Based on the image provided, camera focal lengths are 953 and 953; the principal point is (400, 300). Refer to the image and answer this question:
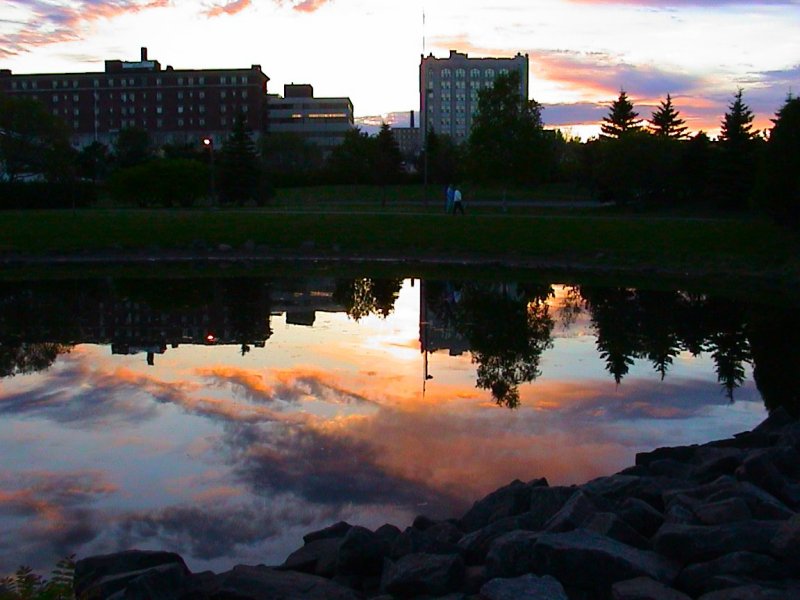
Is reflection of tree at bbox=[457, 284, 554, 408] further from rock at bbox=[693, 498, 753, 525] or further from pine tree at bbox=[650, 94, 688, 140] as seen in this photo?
pine tree at bbox=[650, 94, 688, 140]

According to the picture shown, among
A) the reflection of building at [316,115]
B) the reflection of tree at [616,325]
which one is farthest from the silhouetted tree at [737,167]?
the reflection of building at [316,115]

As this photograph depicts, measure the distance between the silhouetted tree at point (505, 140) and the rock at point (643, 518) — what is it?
54.1 m

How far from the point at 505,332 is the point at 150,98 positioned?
144 meters

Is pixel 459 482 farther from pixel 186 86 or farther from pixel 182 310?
pixel 186 86

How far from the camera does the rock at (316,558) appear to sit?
724 centimetres

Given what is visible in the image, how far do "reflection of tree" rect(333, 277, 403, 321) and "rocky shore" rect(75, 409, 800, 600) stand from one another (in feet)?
48.1

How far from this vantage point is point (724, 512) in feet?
23.5

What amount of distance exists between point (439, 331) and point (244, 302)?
6762mm

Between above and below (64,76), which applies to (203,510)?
below

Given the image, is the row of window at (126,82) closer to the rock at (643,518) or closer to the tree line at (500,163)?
the tree line at (500,163)

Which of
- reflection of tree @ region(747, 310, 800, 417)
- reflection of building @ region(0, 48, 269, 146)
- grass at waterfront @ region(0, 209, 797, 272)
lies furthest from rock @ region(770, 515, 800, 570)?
reflection of building @ region(0, 48, 269, 146)

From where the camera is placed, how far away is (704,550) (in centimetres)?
667

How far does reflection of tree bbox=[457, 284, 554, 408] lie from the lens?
1502 cm

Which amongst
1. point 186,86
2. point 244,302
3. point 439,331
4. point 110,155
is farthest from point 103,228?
point 186,86
